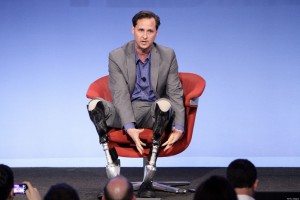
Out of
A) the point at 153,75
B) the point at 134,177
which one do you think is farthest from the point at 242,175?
the point at 134,177

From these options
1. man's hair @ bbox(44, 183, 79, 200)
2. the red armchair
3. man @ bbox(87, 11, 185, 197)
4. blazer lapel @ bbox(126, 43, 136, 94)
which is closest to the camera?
man's hair @ bbox(44, 183, 79, 200)

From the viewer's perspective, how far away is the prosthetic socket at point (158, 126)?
471 centimetres

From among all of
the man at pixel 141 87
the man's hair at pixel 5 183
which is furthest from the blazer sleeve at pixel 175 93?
the man's hair at pixel 5 183

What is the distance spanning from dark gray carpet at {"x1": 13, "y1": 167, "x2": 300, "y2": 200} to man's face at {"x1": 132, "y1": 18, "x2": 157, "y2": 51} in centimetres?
99

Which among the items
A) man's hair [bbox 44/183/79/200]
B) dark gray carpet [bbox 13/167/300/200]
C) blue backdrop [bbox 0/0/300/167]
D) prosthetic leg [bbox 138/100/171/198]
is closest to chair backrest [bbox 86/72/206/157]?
prosthetic leg [bbox 138/100/171/198]

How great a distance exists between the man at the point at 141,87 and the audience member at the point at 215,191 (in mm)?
2084

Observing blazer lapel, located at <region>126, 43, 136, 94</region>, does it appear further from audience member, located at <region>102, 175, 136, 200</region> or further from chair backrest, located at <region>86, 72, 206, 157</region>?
audience member, located at <region>102, 175, 136, 200</region>

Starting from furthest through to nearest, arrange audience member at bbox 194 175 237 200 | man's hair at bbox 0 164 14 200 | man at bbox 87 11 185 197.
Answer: man at bbox 87 11 185 197
man's hair at bbox 0 164 14 200
audience member at bbox 194 175 237 200

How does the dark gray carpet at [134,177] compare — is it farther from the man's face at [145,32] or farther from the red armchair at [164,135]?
the man's face at [145,32]

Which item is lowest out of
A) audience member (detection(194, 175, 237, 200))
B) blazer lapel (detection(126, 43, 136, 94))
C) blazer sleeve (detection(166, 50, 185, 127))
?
audience member (detection(194, 175, 237, 200))

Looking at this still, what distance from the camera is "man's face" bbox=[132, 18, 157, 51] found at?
4992 millimetres

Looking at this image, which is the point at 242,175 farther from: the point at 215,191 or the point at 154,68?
the point at 154,68

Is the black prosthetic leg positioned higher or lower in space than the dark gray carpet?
higher

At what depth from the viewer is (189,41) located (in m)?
6.49
